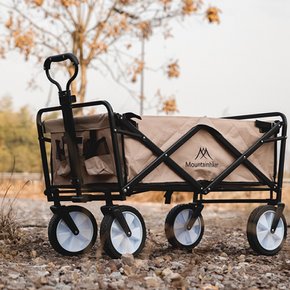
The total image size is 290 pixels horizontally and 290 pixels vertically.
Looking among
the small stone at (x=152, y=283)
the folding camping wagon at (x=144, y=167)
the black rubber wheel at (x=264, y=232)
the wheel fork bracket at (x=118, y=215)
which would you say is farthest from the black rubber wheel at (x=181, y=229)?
the small stone at (x=152, y=283)

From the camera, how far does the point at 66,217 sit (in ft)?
17.8

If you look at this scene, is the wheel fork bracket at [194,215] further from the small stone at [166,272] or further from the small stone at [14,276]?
the small stone at [14,276]

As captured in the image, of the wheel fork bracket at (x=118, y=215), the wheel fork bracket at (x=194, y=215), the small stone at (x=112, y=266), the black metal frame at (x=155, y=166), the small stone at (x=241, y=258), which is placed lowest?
the small stone at (x=241, y=258)

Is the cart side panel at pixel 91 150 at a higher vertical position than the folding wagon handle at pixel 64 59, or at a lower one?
lower

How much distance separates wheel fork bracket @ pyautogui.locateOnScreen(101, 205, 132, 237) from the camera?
501 cm

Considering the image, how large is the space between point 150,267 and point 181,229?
120cm

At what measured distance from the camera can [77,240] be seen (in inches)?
215

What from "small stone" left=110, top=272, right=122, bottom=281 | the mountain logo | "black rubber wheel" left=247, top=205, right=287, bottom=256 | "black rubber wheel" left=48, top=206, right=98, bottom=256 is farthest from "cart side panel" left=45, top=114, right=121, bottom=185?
"black rubber wheel" left=247, top=205, right=287, bottom=256

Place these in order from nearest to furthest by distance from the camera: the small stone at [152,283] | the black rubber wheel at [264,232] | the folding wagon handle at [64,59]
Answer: the small stone at [152,283]
the folding wagon handle at [64,59]
the black rubber wheel at [264,232]

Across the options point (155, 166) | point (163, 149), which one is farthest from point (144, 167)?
point (163, 149)

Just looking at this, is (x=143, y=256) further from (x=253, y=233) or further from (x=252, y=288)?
(x=252, y=288)

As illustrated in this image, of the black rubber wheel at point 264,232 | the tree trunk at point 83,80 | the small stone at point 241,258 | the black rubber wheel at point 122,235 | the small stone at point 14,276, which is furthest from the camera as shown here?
the tree trunk at point 83,80

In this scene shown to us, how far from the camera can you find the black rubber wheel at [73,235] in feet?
17.7

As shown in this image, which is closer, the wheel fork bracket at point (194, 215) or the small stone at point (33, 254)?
the small stone at point (33, 254)
